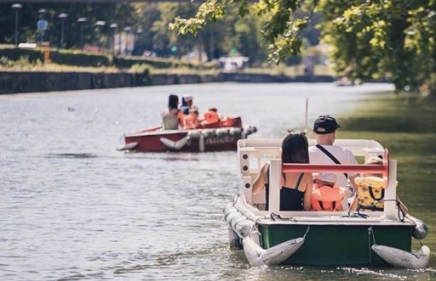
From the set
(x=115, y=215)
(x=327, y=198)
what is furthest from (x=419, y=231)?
(x=115, y=215)

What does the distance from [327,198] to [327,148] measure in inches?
26.4

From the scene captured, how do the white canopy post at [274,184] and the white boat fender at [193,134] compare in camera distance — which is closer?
the white canopy post at [274,184]

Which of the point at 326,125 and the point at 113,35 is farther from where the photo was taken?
the point at 113,35

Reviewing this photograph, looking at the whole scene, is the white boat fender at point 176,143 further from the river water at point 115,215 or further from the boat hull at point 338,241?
the boat hull at point 338,241

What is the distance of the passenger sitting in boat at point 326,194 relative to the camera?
17.1 metres

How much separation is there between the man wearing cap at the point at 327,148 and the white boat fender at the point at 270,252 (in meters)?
1.24

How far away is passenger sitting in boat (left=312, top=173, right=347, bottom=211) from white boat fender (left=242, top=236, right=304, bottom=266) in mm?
815

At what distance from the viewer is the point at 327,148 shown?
1747cm

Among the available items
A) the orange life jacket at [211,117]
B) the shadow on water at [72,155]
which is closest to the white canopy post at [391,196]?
the shadow on water at [72,155]

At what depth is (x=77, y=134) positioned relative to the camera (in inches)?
1882

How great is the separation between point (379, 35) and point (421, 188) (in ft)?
17.1

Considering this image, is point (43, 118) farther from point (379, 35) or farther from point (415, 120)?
point (379, 35)

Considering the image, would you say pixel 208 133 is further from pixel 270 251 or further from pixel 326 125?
pixel 270 251

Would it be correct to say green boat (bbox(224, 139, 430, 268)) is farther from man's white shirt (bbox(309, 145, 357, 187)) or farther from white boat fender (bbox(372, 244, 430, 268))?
man's white shirt (bbox(309, 145, 357, 187))
